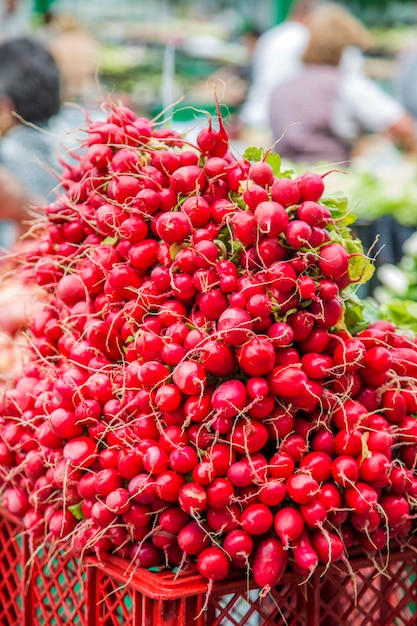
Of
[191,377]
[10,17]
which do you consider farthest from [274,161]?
[10,17]

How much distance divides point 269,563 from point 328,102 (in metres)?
3.69

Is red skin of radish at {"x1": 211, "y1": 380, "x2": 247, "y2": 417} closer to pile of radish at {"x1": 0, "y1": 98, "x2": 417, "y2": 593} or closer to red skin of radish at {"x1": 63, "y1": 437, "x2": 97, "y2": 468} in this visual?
pile of radish at {"x1": 0, "y1": 98, "x2": 417, "y2": 593}

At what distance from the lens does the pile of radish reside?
1.04m

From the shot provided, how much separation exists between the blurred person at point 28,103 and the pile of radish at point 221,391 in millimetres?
1997

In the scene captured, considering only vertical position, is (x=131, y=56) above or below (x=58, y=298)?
below

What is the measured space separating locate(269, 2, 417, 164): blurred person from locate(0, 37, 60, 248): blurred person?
1.54 m

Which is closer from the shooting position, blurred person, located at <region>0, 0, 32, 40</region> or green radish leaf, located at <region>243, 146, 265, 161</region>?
green radish leaf, located at <region>243, 146, 265, 161</region>

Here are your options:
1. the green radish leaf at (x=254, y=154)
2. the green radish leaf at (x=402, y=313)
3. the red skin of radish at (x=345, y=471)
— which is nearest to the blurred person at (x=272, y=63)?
the green radish leaf at (x=402, y=313)

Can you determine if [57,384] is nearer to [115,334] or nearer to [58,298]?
[115,334]

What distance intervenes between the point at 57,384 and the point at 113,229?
0.27 metres

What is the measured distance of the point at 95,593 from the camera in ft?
3.79

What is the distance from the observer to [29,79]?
3.12m

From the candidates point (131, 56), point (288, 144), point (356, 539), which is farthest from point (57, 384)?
point (131, 56)

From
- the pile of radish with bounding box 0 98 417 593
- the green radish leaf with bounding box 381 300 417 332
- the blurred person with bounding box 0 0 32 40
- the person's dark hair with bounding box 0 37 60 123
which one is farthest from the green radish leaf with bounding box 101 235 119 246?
the blurred person with bounding box 0 0 32 40
